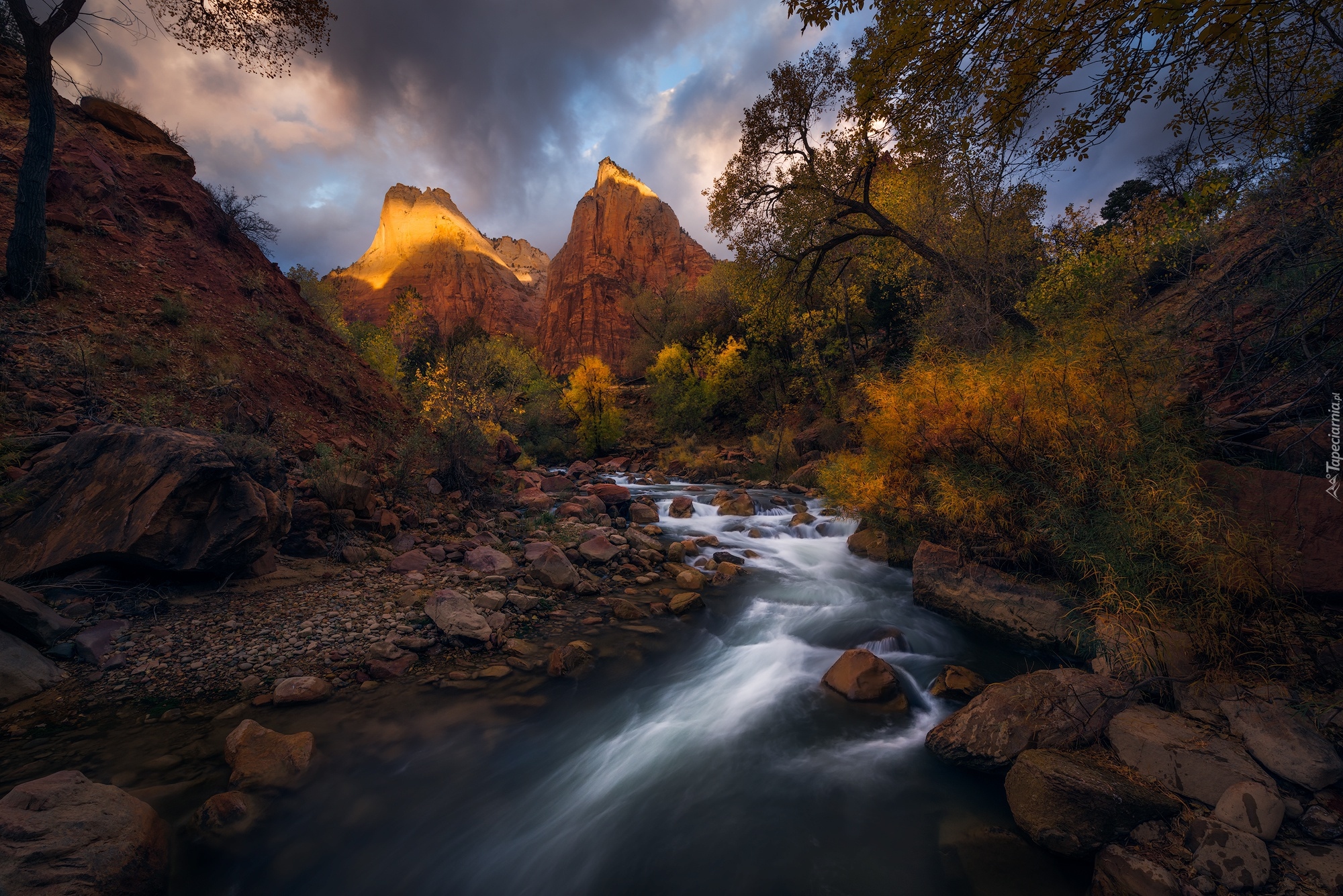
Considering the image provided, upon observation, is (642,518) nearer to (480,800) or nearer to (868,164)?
(480,800)

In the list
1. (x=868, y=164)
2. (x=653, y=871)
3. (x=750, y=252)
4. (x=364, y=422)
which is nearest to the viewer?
(x=653, y=871)

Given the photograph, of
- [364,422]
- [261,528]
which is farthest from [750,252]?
[261,528]

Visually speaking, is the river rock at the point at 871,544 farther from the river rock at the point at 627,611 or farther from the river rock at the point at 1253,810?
the river rock at the point at 1253,810

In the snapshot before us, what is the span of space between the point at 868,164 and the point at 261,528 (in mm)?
12216

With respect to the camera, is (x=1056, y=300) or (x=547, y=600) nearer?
(x=547, y=600)

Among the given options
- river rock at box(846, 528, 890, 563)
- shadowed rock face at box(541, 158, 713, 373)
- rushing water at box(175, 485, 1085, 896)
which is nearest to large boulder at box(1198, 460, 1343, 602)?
rushing water at box(175, 485, 1085, 896)

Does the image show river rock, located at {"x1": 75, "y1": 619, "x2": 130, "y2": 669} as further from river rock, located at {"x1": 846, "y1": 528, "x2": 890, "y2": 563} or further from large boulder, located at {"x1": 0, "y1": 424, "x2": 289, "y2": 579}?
river rock, located at {"x1": 846, "y1": 528, "x2": 890, "y2": 563}

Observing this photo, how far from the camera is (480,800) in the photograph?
431 cm

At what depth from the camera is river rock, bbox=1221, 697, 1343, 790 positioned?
10.1 feet

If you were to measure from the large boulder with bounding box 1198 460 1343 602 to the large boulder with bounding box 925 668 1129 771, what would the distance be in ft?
5.87

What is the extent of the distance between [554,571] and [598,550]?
1.48 m

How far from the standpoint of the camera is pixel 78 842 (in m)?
2.71

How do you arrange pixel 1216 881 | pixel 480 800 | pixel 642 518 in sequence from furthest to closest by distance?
pixel 642 518 → pixel 480 800 → pixel 1216 881

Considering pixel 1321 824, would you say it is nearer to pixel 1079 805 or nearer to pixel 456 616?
pixel 1079 805
